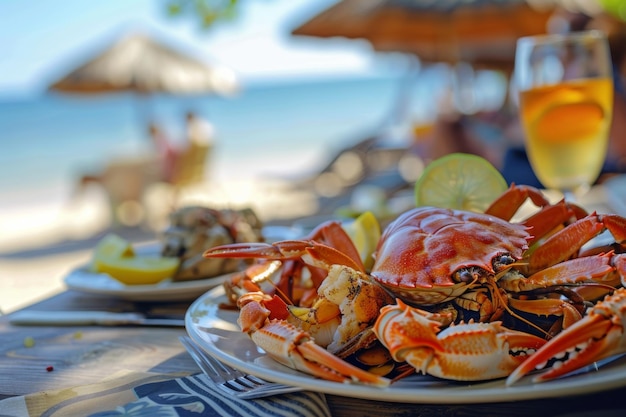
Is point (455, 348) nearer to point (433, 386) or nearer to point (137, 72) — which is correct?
point (433, 386)

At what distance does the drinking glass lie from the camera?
4.97 ft

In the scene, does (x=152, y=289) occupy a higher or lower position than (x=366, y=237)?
lower

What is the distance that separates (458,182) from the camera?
1.25m

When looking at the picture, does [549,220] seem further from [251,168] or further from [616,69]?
[251,168]

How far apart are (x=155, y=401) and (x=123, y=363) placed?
255mm

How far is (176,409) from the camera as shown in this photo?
81cm

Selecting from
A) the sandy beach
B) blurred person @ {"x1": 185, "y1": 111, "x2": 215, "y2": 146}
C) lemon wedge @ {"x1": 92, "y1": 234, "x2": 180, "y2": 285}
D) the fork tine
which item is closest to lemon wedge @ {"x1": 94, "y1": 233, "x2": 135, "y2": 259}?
lemon wedge @ {"x1": 92, "y1": 234, "x2": 180, "y2": 285}

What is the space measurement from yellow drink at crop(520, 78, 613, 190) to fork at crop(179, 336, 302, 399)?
3.37 feet

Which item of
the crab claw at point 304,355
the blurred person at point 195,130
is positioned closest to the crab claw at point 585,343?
the crab claw at point 304,355

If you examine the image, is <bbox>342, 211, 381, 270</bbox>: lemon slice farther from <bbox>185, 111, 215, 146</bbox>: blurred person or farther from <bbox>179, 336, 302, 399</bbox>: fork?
<bbox>185, 111, 215, 146</bbox>: blurred person

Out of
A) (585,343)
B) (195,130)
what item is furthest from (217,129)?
(585,343)

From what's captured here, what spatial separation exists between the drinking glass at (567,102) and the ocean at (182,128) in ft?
34.1

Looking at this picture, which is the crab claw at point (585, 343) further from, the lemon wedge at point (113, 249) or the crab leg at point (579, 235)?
the lemon wedge at point (113, 249)

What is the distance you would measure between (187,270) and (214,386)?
0.52 m
